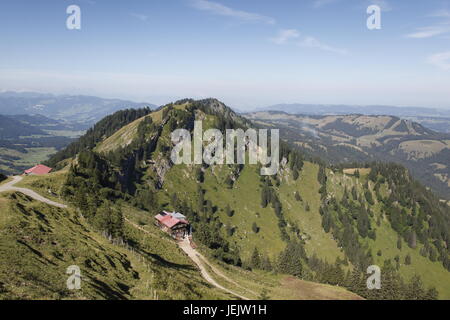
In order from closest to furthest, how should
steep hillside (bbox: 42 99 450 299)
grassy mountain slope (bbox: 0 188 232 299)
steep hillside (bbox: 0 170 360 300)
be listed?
grassy mountain slope (bbox: 0 188 232 299) → steep hillside (bbox: 0 170 360 300) → steep hillside (bbox: 42 99 450 299)

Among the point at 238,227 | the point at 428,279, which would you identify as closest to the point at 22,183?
the point at 238,227

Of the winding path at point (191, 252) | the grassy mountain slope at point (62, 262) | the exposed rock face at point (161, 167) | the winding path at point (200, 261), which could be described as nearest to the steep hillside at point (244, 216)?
the exposed rock face at point (161, 167)

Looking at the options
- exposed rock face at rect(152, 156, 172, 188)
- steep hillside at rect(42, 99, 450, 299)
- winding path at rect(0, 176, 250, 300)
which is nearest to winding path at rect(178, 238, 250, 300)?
winding path at rect(0, 176, 250, 300)

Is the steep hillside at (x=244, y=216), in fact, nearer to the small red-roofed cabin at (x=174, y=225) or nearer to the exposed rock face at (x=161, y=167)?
the exposed rock face at (x=161, y=167)

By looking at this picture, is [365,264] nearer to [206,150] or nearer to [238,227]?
[238,227]

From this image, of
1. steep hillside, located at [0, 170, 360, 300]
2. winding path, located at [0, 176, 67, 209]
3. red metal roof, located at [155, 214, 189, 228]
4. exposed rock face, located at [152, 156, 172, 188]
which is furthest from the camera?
exposed rock face, located at [152, 156, 172, 188]

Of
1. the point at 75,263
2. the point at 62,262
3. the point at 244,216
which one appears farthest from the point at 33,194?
the point at 244,216

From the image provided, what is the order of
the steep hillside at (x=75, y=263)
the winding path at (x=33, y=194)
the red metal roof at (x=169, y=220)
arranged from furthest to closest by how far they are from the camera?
the red metal roof at (x=169, y=220) → the winding path at (x=33, y=194) → the steep hillside at (x=75, y=263)

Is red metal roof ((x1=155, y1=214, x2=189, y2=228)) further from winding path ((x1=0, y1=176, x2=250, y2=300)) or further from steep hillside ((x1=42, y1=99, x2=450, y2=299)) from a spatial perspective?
steep hillside ((x1=42, y1=99, x2=450, y2=299))
